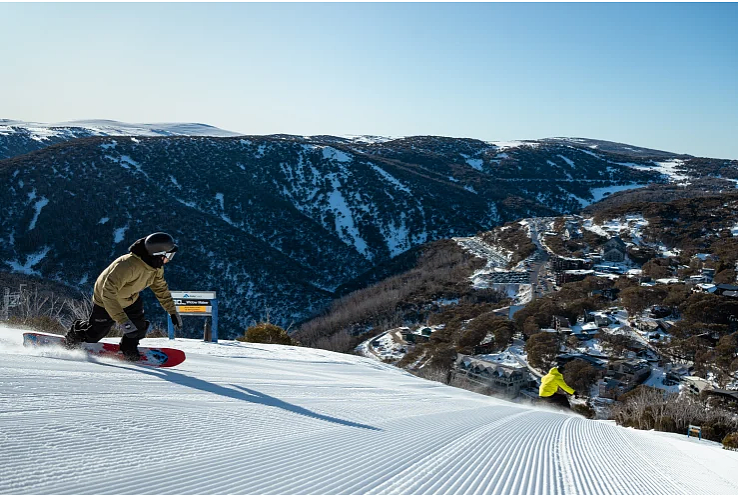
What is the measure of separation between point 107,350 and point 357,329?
1520 inches

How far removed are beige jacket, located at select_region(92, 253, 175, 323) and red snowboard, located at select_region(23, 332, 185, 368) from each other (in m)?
0.54

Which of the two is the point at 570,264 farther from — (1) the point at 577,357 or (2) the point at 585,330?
(1) the point at 577,357

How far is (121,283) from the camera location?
5.49 m

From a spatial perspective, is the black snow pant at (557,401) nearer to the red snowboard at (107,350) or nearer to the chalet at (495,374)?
the red snowboard at (107,350)

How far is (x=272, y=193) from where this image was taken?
87.7 meters

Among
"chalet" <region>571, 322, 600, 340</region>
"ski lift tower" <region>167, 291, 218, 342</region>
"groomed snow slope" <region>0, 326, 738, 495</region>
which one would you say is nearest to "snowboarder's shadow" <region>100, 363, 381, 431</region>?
"groomed snow slope" <region>0, 326, 738, 495</region>

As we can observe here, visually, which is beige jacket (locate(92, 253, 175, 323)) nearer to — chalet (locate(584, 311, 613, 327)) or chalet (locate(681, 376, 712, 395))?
chalet (locate(681, 376, 712, 395))

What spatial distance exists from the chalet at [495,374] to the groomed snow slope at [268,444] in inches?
776

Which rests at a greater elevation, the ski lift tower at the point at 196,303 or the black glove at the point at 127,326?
the black glove at the point at 127,326

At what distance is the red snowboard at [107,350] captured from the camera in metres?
5.88

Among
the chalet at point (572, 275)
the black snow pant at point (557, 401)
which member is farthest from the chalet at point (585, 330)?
the black snow pant at point (557, 401)

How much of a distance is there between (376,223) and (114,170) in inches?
1566

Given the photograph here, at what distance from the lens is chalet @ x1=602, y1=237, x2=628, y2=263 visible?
5509 centimetres

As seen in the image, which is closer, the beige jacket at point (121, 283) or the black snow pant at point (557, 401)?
the beige jacket at point (121, 283)
